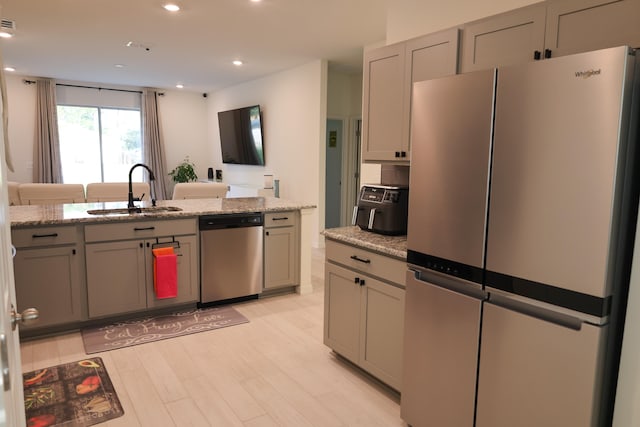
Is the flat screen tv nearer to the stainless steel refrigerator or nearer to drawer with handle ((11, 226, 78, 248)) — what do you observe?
drawer with handle ((11, 226, 78, 248))

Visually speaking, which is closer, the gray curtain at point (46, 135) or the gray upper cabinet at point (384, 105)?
the gray upper cabinet at point (384, 105)

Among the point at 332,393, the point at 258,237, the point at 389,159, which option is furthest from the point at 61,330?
the point at 389,159

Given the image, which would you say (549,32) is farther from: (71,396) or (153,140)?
(153,140)

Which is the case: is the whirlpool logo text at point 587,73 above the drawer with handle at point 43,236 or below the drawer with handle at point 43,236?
above

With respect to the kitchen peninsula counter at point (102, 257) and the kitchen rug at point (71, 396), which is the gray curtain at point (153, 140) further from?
the kitchen rug at point (71, 396)

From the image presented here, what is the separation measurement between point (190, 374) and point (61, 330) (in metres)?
1.31

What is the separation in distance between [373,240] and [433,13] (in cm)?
187

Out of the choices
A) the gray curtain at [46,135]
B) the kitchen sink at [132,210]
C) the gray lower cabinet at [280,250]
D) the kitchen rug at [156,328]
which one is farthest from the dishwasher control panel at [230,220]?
the gray curtain at [46,135]

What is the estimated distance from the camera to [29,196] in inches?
173

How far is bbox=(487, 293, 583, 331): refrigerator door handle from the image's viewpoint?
4.87ft

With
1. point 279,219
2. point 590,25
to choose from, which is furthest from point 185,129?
point 590,25

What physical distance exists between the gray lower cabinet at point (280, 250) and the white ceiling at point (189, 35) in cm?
193

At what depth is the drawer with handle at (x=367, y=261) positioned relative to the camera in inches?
92.5

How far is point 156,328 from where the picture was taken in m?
3.46
